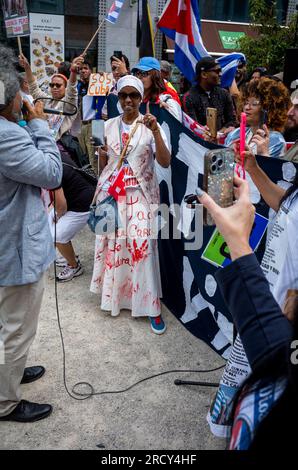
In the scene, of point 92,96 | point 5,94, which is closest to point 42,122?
point 5,94

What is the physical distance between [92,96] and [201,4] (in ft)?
35.8

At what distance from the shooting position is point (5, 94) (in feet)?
6.57

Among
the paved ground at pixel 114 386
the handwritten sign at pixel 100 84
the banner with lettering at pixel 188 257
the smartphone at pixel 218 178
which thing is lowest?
the paved ground at pixel 114 386

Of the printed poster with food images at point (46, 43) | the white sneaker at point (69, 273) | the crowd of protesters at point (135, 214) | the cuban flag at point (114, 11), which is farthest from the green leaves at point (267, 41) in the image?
the white sneaker at point (69, 273)

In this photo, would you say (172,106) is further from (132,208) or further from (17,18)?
(17,18)

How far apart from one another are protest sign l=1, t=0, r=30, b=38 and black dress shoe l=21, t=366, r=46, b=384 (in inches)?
157

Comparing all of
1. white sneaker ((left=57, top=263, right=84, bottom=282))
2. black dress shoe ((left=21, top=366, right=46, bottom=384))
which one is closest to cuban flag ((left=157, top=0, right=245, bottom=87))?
white sneaker ((left=57, top=263, right=84, bottom=282))

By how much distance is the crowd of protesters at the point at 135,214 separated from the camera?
0.98m

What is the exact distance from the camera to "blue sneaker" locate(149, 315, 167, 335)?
3.37m

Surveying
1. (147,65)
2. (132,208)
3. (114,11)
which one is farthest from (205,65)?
(114,11)

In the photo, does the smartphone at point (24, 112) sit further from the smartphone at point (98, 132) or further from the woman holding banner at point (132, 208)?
the woman holding banner at point (132, 208)

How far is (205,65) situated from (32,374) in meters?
3.38

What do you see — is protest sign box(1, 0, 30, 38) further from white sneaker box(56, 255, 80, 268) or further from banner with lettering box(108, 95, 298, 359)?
white sneaker box(56, 255, 80, 268)

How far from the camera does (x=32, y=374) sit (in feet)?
9.15
